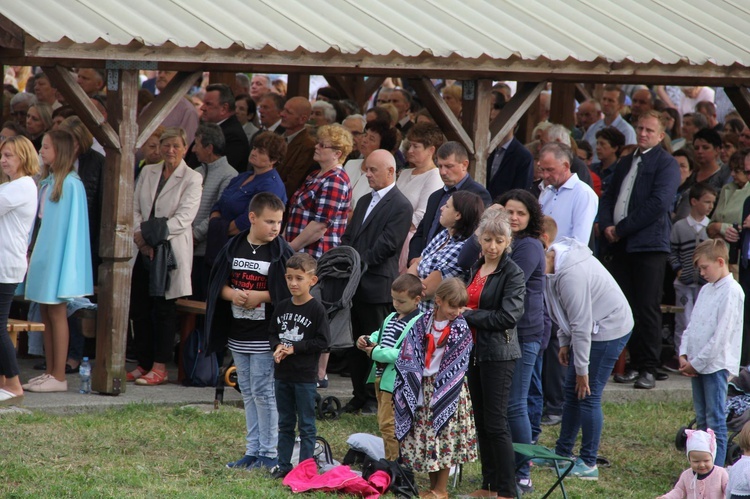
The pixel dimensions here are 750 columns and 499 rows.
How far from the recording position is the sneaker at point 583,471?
24.1 feet

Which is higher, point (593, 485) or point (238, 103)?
point (238, 103)

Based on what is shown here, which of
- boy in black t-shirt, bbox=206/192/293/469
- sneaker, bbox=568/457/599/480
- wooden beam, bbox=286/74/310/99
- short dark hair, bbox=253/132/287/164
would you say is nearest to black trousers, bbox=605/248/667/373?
sneaker, bbox=568/457/599/480

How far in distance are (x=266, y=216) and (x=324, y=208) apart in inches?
77.9

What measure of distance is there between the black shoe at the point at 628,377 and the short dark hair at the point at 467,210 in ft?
11.3

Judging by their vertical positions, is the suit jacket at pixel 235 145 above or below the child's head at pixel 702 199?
above

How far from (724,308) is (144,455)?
12.1ft

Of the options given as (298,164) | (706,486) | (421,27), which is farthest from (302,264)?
(298,164)

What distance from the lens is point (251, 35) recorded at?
8594mm

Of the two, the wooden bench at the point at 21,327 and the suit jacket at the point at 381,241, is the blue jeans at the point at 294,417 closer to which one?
the suit jacket at the point at 381,241

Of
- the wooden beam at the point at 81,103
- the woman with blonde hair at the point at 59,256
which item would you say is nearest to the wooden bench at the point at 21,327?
the woman with blonde hair at the point at 59,256

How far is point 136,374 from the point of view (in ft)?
31.2

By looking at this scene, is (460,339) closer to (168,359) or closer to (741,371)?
(741,371)

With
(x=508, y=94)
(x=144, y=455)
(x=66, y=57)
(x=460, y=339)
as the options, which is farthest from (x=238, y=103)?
(x=460, y=339)

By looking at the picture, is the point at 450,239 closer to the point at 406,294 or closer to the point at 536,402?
the point at 406,294
